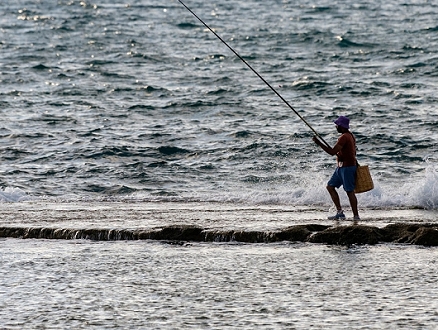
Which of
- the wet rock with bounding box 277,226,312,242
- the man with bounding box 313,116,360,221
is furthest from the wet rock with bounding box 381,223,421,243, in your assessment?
the man with bounding box 313,116,360,221

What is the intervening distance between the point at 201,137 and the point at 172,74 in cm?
951

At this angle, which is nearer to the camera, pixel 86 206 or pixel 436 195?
pixel 436 195

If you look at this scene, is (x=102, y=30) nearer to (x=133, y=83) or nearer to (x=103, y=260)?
(x=133, y=83)

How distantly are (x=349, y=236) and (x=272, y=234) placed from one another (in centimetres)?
82

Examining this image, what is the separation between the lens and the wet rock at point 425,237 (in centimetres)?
926

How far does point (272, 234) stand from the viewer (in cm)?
1005

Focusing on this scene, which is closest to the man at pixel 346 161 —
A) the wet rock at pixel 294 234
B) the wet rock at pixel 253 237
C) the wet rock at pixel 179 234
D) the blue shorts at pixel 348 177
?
the blue shorts at pixel 348 177

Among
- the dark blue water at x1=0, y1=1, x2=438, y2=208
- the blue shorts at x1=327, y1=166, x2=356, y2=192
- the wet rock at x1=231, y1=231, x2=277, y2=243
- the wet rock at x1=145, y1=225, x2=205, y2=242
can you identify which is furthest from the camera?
the dark blue water at x1=0, y1=1, x2=438, y2=208

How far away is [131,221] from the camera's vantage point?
1184cm

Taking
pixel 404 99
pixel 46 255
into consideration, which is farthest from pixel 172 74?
pixel 46 255

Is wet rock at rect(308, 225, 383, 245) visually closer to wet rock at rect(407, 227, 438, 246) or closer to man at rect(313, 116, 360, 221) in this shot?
wet rock at rect(407, 227, 438, 246)

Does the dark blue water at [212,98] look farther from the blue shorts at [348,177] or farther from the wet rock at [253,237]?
the wet rock at [253,237]

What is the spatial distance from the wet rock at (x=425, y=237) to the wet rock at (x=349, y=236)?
35cm

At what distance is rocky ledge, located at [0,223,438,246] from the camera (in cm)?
955
